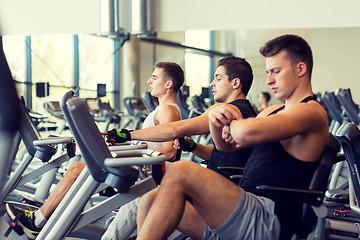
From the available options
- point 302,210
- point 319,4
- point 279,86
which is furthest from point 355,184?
point 319,4

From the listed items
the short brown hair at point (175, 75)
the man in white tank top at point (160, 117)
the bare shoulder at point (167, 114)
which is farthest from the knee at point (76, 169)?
the short brown hair at point (175, 75)

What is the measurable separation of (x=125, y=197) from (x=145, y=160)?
26 centimetres

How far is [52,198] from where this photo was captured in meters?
2.74

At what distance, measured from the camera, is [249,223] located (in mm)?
1827

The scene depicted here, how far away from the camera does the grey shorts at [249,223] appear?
5.96 ft

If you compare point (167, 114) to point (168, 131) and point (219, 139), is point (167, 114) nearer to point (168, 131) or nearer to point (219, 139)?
point (168, 131)

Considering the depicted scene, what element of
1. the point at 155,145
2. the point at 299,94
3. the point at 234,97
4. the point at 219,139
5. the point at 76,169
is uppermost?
the point at 299,94

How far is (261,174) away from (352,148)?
42cm

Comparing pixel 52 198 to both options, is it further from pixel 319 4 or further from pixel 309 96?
pixel 319 4

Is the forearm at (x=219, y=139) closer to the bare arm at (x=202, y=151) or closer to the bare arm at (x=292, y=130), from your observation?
the bare arm at (x=292, y=130)

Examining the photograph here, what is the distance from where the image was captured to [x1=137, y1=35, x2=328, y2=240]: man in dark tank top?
1.76 m

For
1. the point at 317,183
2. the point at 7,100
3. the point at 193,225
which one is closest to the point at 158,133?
the point at 193,225

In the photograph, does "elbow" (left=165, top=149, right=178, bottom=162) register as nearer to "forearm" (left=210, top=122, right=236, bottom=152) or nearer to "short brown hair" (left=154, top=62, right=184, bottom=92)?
"short brown hair" (left=154, top=62, right=184, bottom=92)

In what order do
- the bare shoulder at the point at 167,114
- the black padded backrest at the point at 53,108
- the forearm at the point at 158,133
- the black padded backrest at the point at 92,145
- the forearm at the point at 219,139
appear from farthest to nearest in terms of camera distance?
the black padded backrest at the point at 53,108 → the bare shoulder at the point at 167,114 → the forearm at the point at 158,133 → the forearm at the point at 219,139 → the black padded backrest at the point at 92,145
